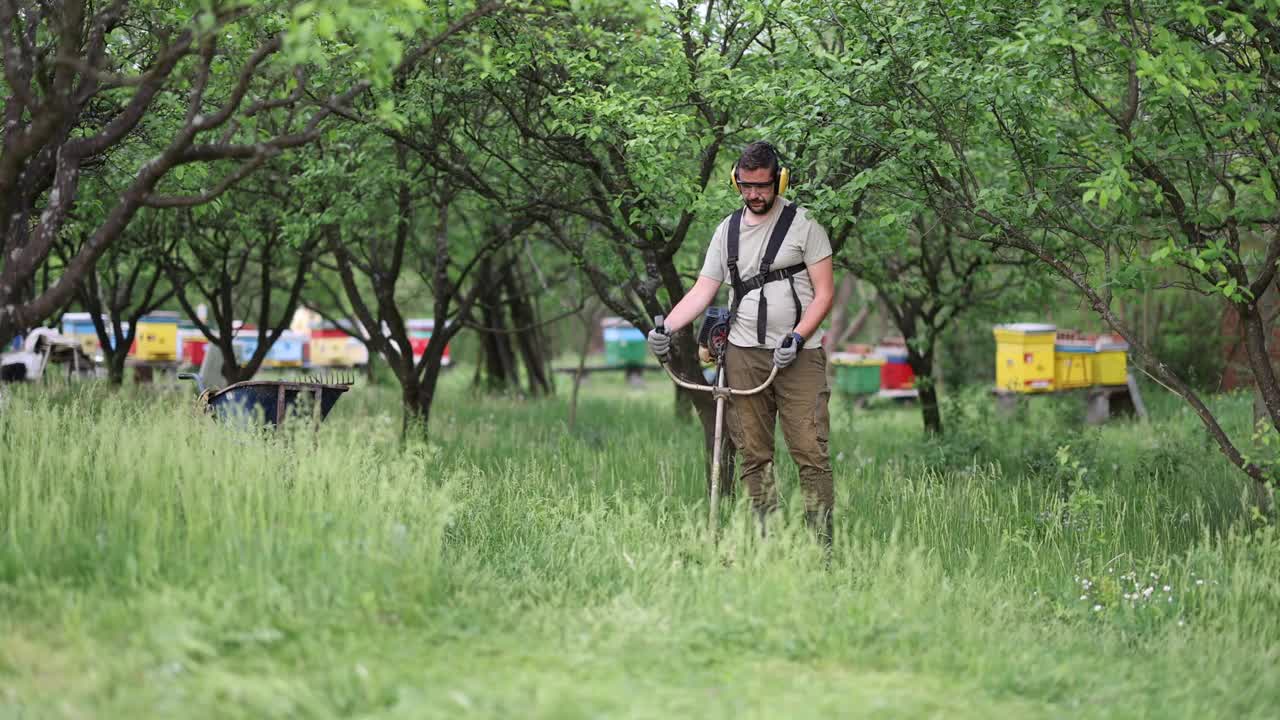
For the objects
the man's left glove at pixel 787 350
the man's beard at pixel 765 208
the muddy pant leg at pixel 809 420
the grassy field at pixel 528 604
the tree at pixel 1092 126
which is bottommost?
the grassy field at pixel 528 604

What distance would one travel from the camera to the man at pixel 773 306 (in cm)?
636

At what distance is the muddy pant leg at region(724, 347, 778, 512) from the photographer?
656cm

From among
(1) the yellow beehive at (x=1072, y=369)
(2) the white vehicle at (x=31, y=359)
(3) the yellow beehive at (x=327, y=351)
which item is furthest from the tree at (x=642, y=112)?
(3) the yellow beehive at (x=327, y=351)

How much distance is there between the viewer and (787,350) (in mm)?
6055

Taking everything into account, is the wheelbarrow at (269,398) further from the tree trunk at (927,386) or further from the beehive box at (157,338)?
the beehive box at (157,338)

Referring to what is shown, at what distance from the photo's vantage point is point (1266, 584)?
19.1 feet

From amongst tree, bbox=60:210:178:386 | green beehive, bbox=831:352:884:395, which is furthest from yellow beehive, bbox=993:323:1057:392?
tree, bbox=60:210:178:386

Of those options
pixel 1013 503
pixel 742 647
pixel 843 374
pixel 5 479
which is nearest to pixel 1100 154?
pixel 1013 503

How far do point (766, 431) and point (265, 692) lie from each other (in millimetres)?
3398

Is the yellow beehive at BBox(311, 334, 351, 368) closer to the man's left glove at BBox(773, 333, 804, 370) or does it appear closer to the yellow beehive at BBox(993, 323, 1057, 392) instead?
the yellow beehive at BBox(993, 323, 1057, 392)

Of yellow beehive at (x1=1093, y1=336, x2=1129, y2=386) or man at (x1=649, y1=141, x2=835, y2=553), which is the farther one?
yellow beehive at (x1=1093, y1=336, x2=1129, y2=386)

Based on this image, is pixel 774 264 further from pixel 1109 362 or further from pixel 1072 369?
pixel 1109 362

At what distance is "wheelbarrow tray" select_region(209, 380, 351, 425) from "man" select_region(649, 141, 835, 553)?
2.08m

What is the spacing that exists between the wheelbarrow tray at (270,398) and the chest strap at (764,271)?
237 centimetres
